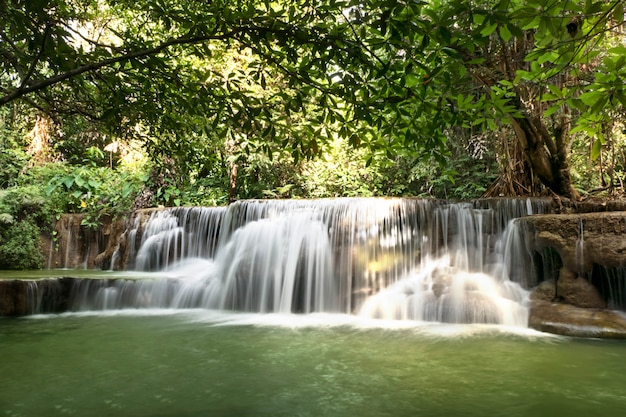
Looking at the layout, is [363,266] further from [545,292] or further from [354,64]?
[354,64]

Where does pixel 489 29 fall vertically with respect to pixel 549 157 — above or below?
below

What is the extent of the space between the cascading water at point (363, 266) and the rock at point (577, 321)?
527 mm

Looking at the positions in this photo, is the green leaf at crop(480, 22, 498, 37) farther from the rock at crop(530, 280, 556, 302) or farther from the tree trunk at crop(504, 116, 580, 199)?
the tree trunk at crop(504, 116, 580, 199)

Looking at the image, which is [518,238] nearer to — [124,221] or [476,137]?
[476,137]

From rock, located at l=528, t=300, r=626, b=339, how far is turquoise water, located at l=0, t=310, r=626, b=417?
25cm

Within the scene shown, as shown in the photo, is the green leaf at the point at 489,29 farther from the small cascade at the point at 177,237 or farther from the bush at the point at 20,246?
the bush at the point at 20,246

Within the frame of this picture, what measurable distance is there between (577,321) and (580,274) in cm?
83

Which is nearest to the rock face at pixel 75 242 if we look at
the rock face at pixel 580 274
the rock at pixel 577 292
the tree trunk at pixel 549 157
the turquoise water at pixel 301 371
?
the turquoise water at pixel 301 371

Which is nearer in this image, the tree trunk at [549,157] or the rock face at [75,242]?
the tree trunk at [549,157]

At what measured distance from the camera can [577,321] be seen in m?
6.09

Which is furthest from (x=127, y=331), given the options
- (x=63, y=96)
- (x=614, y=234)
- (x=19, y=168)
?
(x=19, y=168)

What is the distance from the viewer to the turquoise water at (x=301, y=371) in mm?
3443

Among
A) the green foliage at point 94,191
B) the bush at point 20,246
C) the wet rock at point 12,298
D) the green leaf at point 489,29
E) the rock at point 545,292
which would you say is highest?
the green foliage at point 94,191

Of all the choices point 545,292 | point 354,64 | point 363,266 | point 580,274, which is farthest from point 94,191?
point 354,64
